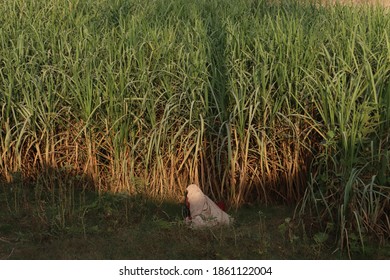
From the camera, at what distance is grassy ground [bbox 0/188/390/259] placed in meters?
3.41

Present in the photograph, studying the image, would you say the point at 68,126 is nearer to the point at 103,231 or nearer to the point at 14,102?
the point at 14,102

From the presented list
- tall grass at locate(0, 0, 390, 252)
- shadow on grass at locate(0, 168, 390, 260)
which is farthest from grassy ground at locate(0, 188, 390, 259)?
tall grass at locate(0, 0, 390, 252)

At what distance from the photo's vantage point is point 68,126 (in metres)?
4.38

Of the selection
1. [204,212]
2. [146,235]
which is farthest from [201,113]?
[146,235]

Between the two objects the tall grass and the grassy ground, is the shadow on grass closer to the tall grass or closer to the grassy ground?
the grassy ground

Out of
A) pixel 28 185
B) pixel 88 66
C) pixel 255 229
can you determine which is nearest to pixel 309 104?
pixel 255 229

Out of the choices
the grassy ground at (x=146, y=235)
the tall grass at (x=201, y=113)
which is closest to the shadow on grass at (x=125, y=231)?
the grassy ground at (x=146, y=235)

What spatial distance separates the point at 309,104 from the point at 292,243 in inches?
44.9

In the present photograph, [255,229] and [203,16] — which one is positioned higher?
[203,16]

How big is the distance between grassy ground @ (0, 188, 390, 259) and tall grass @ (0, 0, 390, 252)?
0.21 m

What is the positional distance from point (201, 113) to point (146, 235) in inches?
39.2

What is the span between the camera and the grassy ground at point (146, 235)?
3408 mm

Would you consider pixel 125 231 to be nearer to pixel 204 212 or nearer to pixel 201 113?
pixel 204 212
